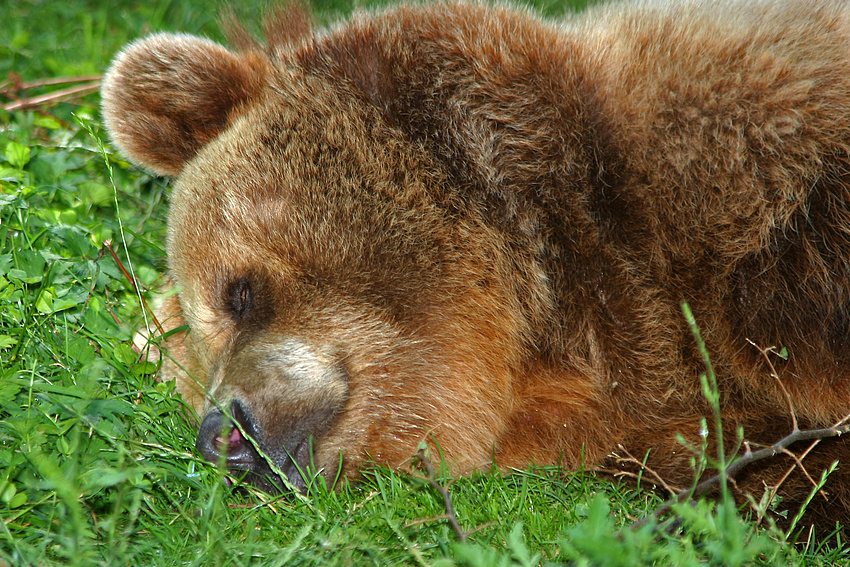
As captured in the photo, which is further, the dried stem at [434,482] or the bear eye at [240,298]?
the bear eye at [240,298]

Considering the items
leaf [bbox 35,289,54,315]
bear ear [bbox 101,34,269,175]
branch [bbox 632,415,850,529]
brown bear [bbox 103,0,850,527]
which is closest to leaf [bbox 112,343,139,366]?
leaf [bbox 35,289,54,315]

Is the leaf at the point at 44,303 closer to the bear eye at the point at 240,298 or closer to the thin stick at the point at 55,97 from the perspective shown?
the bear eye at the point at 240,298

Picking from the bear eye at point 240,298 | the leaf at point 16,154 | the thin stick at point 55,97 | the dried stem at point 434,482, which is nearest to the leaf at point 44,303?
the bear eye at point 240,298

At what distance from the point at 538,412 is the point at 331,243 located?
3.56 ft

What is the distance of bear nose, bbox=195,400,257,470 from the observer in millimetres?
3051

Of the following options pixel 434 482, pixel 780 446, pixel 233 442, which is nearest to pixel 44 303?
pixel 233 442

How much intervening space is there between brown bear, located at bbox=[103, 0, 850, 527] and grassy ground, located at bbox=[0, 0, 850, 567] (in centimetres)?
18

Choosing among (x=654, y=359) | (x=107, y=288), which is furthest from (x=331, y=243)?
(x=107, y=288)

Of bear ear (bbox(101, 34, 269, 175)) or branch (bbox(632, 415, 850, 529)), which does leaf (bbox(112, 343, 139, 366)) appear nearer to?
bear ear (bbox(101, 34, 269, 175))

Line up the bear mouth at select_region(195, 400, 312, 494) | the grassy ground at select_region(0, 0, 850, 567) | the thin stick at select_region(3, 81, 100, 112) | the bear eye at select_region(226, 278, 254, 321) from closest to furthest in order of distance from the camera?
the grassy ground at select_region(0, 0, 850, 567)
the bear mouth at select_region(195, 400, 312, 494)
the bear eye at select_region(226, 278, 254, 321)
the thin stick at select_region(3, 81, 100, 112)

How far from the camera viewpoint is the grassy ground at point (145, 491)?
8.16 ft

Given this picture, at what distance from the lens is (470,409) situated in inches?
126

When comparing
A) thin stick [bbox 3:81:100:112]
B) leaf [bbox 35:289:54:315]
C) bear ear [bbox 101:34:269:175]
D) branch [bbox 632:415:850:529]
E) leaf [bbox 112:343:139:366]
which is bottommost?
leaf [bbox 112:343:139:366]

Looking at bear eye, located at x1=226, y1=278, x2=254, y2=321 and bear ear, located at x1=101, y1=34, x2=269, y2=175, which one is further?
bear ear, located at x1=101, y1=34, x2=269, y2=175
